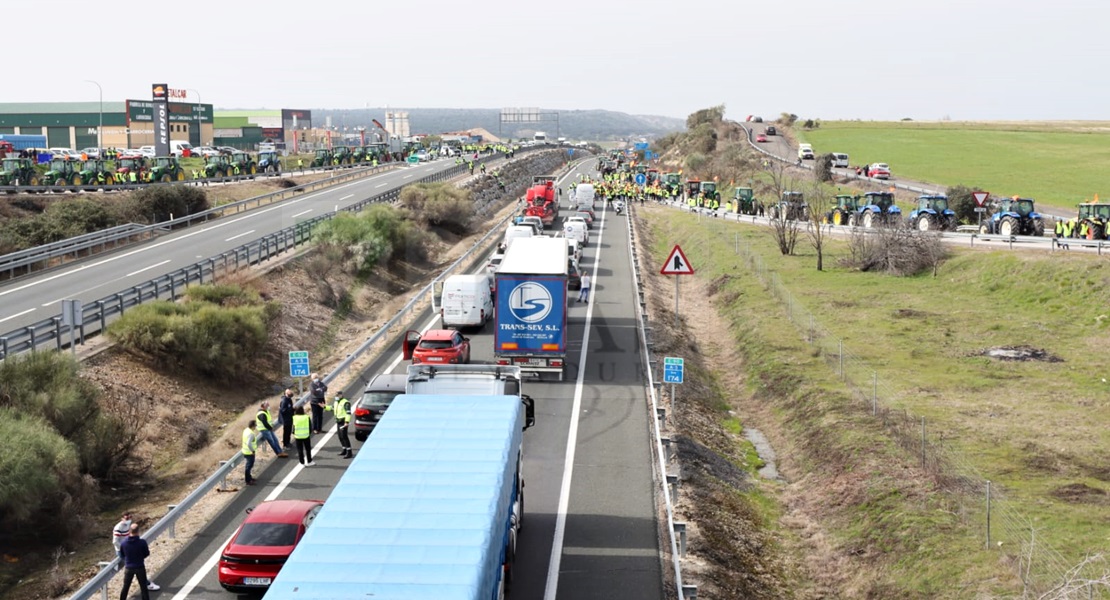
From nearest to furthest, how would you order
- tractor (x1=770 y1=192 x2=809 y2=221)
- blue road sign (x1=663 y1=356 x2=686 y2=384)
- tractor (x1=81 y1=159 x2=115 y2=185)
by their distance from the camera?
1. blue road sign (x1=663 y1=356 x2=686 y2=384)
2. tractor (x1=770 y1=192 x2=809 y2=221)
3. tractor (x1=81 y1=159 x2=115 y2=185)

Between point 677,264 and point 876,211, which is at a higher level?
point 876,211

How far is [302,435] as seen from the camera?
20.9 m

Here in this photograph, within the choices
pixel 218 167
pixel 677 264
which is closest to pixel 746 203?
pixel 218 167

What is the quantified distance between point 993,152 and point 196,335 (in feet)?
338

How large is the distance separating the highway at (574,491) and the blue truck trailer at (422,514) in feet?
4.92

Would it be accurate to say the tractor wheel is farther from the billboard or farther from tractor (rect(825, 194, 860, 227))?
the billboard

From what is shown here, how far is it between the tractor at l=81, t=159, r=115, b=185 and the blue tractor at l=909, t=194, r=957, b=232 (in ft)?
155

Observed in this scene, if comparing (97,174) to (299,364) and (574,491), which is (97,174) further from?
(574,491)

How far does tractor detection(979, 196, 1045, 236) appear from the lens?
52656mm

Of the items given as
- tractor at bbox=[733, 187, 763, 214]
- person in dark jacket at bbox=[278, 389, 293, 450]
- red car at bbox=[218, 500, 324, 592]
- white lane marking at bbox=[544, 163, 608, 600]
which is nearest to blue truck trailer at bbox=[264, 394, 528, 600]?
white lane marking at bbox=[544, 163, 608, 600]

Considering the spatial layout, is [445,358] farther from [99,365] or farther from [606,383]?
[99,365]

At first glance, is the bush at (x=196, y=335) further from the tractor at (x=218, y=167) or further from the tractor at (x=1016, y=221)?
the tractor at (x=218, y=167)

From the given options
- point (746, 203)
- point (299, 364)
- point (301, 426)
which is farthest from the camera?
point (746, 203)

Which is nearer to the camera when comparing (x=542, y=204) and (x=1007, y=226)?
(x=1007, y=226)
